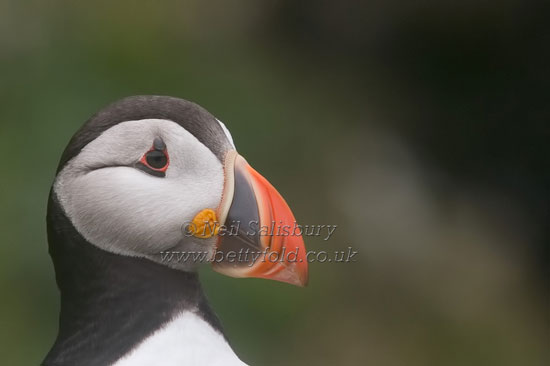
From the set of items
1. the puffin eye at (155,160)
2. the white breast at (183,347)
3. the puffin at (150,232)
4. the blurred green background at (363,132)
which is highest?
the puffin eye at (155,160)

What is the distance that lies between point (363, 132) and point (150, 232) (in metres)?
3.40

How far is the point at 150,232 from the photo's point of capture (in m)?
1.83

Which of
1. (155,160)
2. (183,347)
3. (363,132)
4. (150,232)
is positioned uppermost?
(155,160)

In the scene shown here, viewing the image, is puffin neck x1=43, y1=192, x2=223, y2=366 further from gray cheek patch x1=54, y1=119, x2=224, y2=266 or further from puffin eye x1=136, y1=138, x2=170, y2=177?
puffin eye x1=136, y1=138, x2=170, y2=177

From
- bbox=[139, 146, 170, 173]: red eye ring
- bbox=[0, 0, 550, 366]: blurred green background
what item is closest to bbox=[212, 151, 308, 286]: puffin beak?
bbox=[139, 146, 170, 173]: red eye ring

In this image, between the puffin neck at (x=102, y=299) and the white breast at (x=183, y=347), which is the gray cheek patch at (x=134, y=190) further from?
the white breast at (x=183, y=347)

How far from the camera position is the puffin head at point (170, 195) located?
1812mm

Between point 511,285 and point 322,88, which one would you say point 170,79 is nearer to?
point 322,88

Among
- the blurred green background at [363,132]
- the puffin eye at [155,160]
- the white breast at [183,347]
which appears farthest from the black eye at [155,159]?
the blurred green background at [363,132]

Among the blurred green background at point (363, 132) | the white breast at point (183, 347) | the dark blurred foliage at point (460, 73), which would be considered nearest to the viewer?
the white breast at point (183, 347)

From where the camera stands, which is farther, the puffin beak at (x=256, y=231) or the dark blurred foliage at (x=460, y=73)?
the dark blurred foliage at (x=460, y=73)

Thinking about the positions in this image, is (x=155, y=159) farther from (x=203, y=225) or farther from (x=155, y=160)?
(x=203, y=225)

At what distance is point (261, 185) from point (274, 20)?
3.44 m

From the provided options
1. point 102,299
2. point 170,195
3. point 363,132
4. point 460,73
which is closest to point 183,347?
point 102,299
